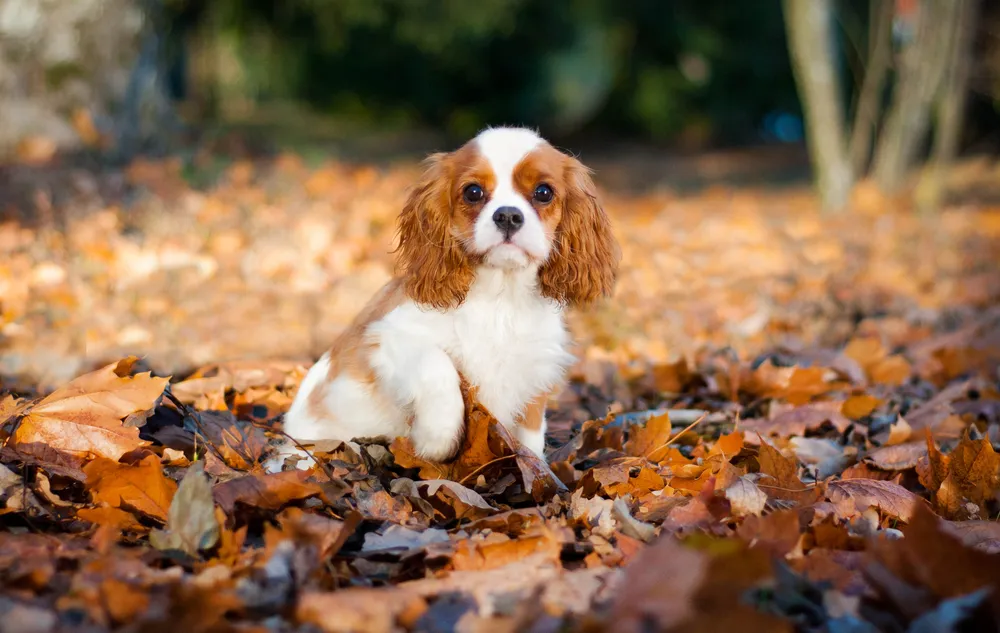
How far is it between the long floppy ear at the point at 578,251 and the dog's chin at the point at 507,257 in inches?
6.0

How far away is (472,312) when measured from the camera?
9.58ft

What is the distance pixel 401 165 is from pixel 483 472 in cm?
927

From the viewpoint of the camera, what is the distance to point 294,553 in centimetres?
190

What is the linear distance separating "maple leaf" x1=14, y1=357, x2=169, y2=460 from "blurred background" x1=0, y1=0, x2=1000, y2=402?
1.23 m

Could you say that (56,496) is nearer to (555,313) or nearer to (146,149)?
(555,313)

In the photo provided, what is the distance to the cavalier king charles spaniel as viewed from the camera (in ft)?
9.37

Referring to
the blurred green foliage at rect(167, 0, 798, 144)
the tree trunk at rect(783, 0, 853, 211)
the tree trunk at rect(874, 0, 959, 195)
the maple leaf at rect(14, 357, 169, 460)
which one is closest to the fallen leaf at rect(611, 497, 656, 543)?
the maple leaf at rect(14, 357, 169, 460)

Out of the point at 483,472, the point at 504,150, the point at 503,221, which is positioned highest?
the point at 504,150

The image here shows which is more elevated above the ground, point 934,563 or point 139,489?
point 934,563

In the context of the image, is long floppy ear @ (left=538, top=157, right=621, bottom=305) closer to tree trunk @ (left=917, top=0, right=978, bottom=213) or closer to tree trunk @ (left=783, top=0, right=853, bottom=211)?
tree trunk @ (left=783, top=0, right=853, bottom=211)

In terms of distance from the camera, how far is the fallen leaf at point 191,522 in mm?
2033

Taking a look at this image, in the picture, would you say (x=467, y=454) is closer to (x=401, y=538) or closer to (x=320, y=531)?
(x=401, y=538)

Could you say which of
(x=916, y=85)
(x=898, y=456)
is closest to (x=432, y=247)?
(x=898, y=456)

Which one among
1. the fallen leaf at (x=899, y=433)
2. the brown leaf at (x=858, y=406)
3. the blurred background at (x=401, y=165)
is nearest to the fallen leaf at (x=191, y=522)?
the blurred background at (x=401, y=165)
